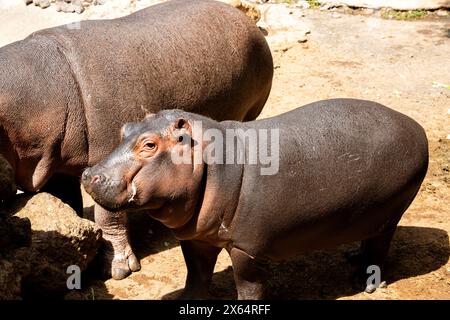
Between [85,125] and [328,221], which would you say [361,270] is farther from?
[85,125]

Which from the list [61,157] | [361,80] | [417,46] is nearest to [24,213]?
[61,157]

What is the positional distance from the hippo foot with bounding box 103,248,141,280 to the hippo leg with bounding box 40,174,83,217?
30.4 inches

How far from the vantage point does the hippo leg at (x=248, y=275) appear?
181 inches

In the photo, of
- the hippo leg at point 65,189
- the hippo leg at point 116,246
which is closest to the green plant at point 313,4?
the hippo leg at point 65,189

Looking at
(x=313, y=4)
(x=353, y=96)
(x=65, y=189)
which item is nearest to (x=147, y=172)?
(x=65, y=189)

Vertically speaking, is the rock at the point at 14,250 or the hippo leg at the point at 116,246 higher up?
the rock at the point at 14,250

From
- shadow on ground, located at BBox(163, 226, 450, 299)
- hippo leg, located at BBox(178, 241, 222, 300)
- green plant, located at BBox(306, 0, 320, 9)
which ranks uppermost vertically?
hippo leg, located at BBox(178, 241, 222, 300)

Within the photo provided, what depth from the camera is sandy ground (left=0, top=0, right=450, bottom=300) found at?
539cm

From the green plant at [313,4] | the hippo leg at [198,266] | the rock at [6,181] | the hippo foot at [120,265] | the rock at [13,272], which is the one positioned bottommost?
the green plant at [313,4]

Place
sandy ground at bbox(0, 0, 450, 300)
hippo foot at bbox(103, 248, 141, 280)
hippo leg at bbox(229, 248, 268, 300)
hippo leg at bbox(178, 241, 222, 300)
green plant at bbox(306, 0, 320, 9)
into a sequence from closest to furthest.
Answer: hippo leg at bbox(229, 248, 268, 300) < hippo leg at bbox(178, 241, 222, 300) < sandy ground at bbox(0, 0, 450, 300) < hippo foot at bbox(103, 248, 141, 280) < green plant at bbox(306, 0, 320, 9)

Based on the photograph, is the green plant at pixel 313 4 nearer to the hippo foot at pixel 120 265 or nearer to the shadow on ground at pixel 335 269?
the shadow on ground at pixel 335 269

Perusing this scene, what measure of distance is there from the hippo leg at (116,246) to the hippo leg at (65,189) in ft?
1.81

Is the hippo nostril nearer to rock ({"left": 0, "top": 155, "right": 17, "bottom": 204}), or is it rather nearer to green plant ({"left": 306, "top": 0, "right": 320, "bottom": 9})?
rock ({"left": 0, "top": 155, "right": 17, "bottom": 204})

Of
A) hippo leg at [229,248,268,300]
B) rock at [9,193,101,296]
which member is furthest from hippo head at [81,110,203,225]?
rock at [9,193,101,296]
